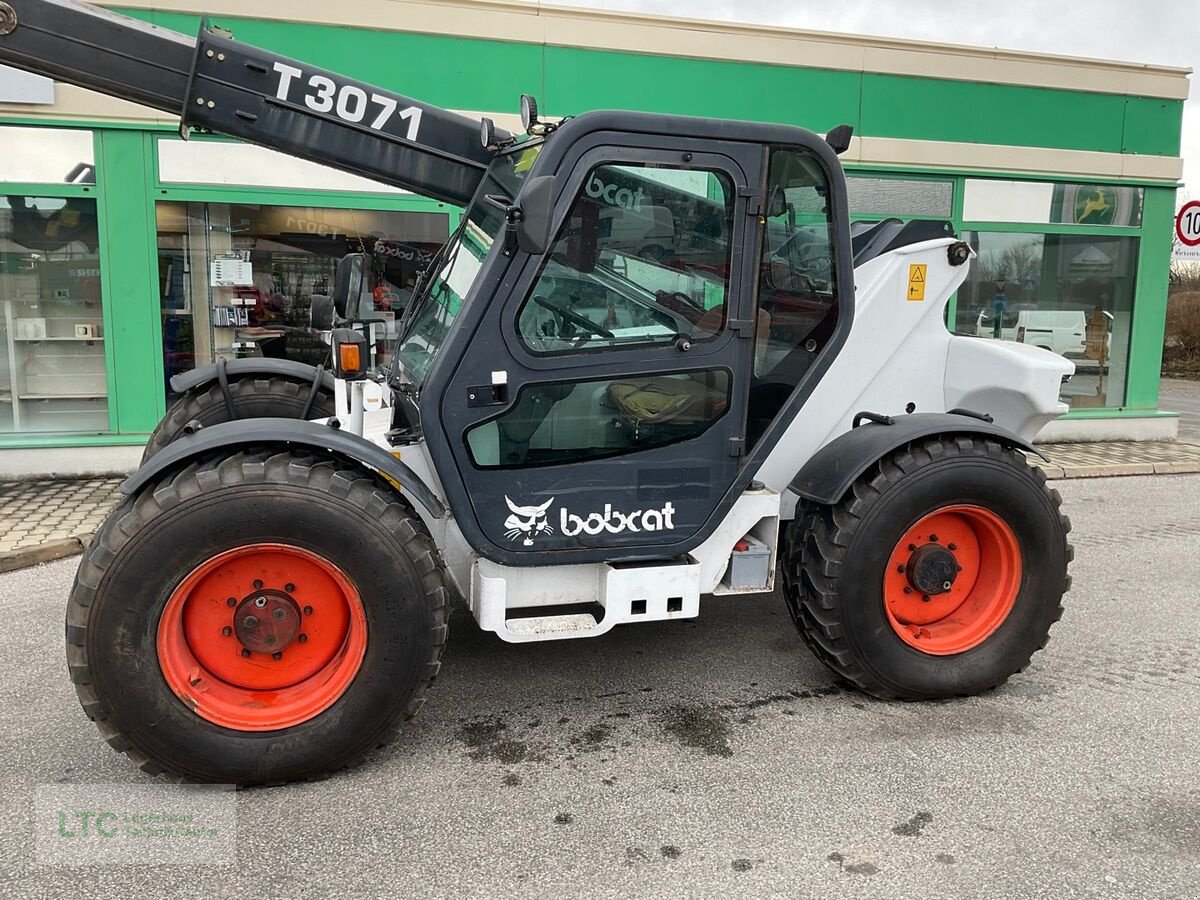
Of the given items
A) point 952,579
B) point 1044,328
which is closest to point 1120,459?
point 1044,328

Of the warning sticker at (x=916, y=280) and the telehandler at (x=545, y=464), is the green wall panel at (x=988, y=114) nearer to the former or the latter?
the warning sticker at (x=916, y=280)

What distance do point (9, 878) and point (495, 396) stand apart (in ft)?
6.77

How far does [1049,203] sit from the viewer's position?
10141mm

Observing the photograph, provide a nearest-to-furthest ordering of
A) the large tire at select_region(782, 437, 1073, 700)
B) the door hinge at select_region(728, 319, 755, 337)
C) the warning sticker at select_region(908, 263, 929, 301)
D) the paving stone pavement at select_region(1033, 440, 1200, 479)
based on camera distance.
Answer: the door hinge at select_region(728, 319, 755, 337) → the large tire at select_region(782, 437, 1073, 700) → the warning sticker at select_region(908, 263, 929, 301) → the paving stone pavement at select_region(1033, 440, 1200, 479)

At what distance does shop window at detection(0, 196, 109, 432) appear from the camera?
784 cm

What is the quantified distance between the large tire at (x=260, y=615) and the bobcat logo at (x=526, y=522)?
0.33 meters

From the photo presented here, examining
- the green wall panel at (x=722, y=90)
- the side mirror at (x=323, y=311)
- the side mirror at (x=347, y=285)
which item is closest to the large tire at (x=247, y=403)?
the side mirror at (x=323, y=311)

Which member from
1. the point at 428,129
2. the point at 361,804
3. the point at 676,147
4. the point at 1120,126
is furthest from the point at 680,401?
the point at 1120,126

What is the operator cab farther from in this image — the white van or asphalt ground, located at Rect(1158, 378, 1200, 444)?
asphalt ground, located at Rect(1158, 378, 1200, 444)

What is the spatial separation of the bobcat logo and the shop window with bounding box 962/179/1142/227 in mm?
8150

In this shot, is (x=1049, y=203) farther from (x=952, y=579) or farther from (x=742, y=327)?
(x=742, y=327)

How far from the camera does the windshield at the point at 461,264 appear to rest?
352cm

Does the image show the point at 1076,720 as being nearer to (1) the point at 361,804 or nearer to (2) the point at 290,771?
(1) the point at 361,804

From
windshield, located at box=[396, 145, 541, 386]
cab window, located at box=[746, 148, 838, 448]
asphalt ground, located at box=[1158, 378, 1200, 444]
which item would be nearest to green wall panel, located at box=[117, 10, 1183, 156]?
asphalt ground, located at box=[1158, 378, 1200, 444]
